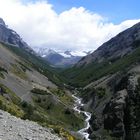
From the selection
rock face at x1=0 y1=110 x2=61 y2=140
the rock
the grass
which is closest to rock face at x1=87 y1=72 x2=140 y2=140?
the rock

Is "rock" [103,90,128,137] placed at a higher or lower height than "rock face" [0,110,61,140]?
higher

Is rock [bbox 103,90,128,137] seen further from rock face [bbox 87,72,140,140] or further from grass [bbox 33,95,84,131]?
grass [bbox 33,95,84,131]

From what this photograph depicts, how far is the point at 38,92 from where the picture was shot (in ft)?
574

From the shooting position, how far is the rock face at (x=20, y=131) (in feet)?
95.1

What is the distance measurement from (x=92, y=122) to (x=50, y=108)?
2013cm

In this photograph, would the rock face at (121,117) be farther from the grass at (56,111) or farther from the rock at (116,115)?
the grass at (56,111)

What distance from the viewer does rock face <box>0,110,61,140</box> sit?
29.0 metres

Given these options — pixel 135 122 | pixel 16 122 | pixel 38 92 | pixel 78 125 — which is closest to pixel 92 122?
pixel 78 125

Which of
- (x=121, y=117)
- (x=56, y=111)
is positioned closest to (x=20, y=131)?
(x=121, y=117)

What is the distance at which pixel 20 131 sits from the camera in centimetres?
3069

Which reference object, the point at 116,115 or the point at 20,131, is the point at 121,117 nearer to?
the point at 116,115

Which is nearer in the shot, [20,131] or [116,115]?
[20,131]

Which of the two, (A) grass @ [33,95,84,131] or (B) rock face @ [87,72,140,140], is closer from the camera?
(B) rock face @ [87,72,140,140]

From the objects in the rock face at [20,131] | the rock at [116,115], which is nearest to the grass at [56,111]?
the rock at [116,115]
